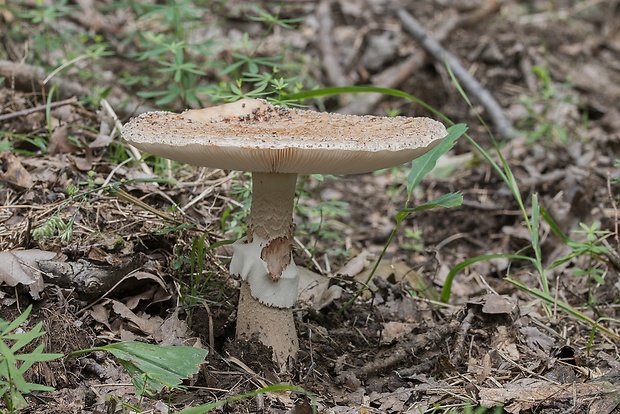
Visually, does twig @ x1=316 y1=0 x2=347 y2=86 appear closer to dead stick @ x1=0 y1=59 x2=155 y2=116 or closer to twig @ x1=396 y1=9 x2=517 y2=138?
twig @ x1=396 y1=9 x2=517 y2=138

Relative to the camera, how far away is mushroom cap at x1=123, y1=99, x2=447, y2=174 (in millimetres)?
2389

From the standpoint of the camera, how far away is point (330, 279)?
3.68 metres

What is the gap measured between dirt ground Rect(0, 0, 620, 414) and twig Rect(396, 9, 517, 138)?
236 millimetres

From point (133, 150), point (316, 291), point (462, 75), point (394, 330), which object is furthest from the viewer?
point (462, 75)

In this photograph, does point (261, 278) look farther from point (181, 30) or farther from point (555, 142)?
point (555, 142)

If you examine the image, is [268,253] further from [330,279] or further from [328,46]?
[328,46]

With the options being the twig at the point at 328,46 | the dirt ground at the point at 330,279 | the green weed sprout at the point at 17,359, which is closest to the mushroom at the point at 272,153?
the dirt ground at the point at 330,279

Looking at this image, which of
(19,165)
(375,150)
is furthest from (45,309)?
(375,150)

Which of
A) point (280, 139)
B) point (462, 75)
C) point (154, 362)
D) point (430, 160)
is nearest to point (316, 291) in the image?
point (430, 160)

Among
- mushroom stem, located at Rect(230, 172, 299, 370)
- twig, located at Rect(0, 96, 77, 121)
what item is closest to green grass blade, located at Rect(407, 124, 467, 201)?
mushroom stem, located at Rect(230, 172, 299, 370)

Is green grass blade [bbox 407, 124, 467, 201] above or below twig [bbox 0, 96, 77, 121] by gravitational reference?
above

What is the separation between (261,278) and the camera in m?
2.99

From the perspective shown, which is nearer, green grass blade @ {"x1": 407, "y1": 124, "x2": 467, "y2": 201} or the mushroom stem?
the mushroom stem

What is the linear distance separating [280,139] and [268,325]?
1.06 m
